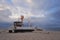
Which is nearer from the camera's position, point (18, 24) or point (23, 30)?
point (23, 30)

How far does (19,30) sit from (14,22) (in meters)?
5.84

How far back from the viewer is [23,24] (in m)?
24.5

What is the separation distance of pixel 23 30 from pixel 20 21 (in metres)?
7.00

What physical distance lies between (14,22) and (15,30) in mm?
5708

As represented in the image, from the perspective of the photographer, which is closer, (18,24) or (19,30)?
(19,30)

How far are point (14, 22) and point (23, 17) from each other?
6.64 feet

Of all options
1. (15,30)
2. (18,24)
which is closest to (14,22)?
(18,24)

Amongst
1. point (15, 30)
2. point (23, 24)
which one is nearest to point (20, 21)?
point (23, 24)

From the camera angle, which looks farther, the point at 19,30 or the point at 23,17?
the point at 23,17

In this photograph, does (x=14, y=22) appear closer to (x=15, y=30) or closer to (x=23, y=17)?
(x=23, y=17)

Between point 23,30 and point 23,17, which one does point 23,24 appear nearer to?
point 23,17

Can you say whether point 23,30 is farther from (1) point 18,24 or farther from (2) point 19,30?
(1) point 18,24

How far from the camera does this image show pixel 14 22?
77.7 ft

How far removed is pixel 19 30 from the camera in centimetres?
1800
